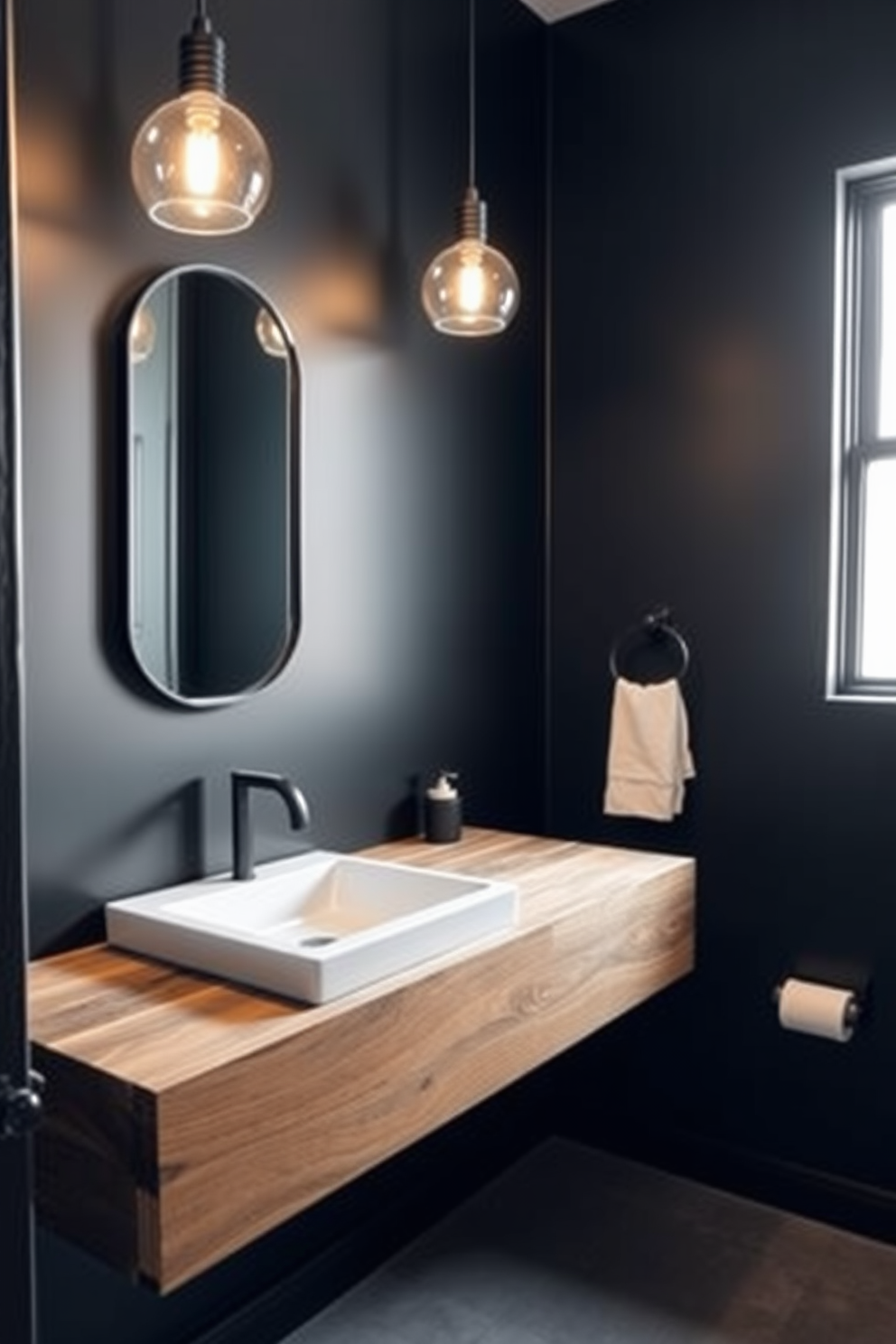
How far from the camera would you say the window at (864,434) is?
2.43 meters

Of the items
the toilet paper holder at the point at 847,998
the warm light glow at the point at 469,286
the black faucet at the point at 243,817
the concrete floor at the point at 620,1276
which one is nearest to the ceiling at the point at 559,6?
the warm light glow at the point at 469,286

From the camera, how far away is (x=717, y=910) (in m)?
2.59

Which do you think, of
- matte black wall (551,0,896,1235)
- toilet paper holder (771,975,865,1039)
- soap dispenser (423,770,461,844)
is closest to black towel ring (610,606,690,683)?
matte black wall (551,0,896,1235)

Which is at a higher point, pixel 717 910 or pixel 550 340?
pixel 550 340

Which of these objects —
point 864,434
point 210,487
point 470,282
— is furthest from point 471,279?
point 864,434

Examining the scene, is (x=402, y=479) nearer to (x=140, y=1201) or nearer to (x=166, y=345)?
(x=166, y=345)

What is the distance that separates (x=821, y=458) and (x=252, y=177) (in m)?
1.41

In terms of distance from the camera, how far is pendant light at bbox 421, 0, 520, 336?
2.15 m

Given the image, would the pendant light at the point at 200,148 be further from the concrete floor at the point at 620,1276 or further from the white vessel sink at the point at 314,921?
the concrete floor at the point at 620,1276

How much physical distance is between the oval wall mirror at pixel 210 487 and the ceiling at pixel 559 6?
1261 mm

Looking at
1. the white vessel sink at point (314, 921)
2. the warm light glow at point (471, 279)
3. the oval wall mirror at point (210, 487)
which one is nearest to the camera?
the white vessel sink at point (314, 921)

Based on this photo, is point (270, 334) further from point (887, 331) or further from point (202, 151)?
point (887, 331)

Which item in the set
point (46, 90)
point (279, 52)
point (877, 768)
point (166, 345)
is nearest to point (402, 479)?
point (166, 345)

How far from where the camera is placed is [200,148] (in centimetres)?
155
